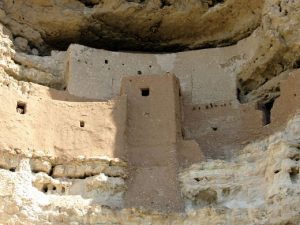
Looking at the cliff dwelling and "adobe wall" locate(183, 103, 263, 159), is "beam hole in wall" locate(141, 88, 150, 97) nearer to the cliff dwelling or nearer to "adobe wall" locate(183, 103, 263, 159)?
the cliff dwelling

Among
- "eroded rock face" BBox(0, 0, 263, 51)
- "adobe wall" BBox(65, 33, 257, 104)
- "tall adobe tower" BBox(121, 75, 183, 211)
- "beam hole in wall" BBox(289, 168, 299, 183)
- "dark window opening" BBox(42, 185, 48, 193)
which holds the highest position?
"eroded rock face" BBox(0, 0, 263, 51)

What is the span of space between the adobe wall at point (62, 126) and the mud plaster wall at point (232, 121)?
175cm

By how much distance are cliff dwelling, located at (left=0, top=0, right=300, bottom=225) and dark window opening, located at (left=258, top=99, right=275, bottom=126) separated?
45 mm

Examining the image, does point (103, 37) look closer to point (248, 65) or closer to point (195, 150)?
point (248, 65)

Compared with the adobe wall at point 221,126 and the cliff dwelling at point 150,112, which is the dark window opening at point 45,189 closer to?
the cliff dwelling at point 150,112

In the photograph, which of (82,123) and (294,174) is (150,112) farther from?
(294,174)

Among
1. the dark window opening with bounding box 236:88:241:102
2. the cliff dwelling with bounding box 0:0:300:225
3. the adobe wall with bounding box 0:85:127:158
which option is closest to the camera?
the cliff dwelling with bounding box 0:0:300:225

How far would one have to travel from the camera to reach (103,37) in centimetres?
1878

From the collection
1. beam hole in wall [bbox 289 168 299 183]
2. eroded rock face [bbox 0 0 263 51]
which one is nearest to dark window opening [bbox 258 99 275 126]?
eroded rock face [bbox 0 0 263 51]

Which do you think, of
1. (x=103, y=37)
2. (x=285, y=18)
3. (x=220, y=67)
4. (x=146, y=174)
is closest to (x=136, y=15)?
(x=103, y=37)

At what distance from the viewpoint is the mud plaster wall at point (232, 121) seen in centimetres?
1515

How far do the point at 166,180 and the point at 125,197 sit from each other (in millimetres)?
888

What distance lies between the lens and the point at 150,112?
15508 millimetres

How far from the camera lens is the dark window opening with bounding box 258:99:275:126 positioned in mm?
15723
